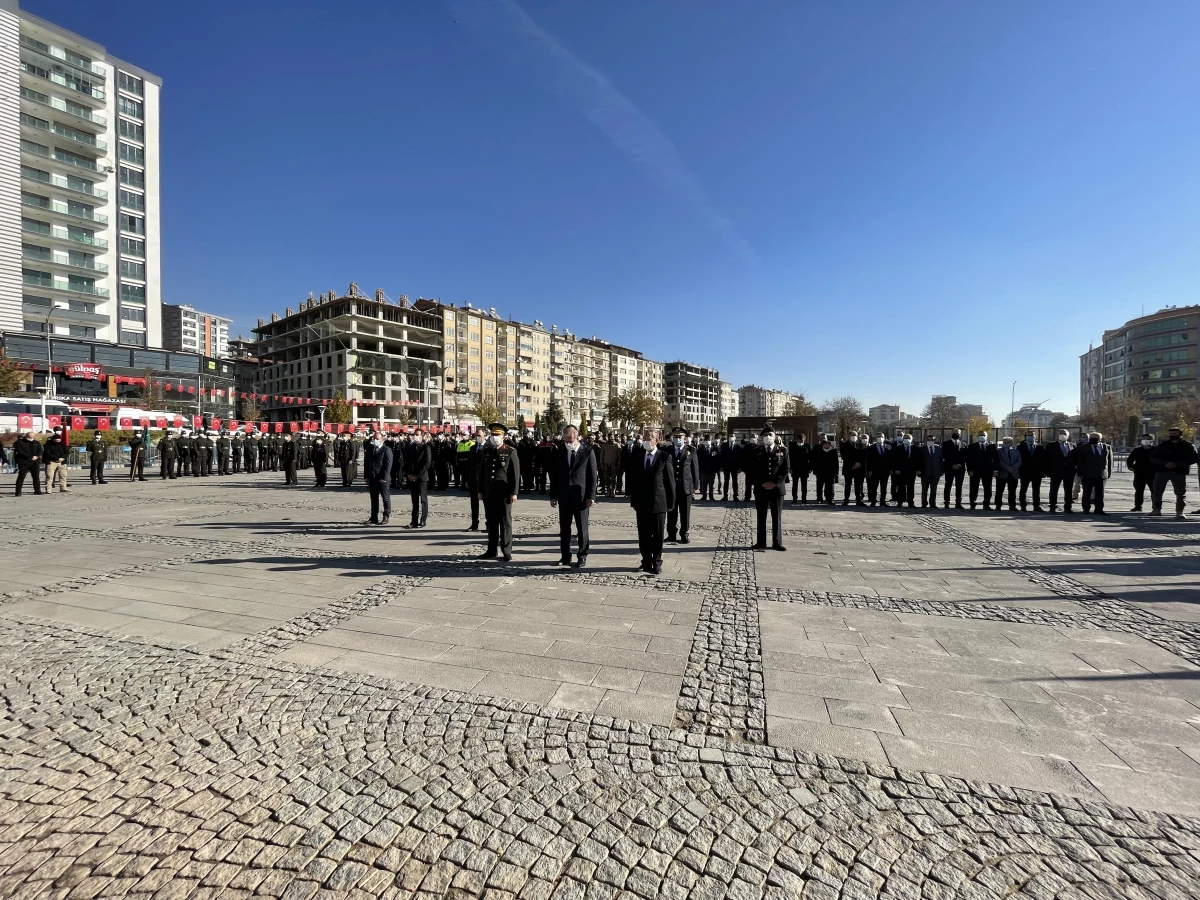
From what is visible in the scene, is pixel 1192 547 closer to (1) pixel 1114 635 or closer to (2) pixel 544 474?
(1) pixel 1114 635

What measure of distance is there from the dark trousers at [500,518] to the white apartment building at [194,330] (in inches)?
6500

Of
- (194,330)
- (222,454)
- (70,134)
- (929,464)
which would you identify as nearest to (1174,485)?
(929,464)

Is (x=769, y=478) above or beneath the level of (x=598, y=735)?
above

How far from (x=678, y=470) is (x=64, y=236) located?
7031cm

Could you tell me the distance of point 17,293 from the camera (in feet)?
153

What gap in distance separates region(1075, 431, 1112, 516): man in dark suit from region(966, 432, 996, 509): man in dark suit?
1.81m

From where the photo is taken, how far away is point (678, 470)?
989 centimetres

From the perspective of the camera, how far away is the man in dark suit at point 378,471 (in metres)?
11.1

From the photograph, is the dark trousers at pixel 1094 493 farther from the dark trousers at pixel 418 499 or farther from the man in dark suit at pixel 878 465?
the dark trousers at pixel 418 499

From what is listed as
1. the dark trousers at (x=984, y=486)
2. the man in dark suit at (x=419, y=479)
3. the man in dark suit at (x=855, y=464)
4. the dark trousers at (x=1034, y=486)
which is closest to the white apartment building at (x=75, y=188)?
the man in dark suit at (x=419, y=479)

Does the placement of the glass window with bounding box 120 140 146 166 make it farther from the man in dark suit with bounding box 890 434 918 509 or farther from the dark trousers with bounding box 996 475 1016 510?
the dark trousers with bounding box 996 475 1016 510

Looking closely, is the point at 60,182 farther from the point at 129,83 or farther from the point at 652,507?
the point at 652,507

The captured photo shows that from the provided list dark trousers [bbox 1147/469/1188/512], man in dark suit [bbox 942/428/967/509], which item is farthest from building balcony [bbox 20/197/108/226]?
dark trousers [bbox 1147/469/1188/512]

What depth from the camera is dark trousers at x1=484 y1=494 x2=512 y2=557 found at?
7.70 meters
